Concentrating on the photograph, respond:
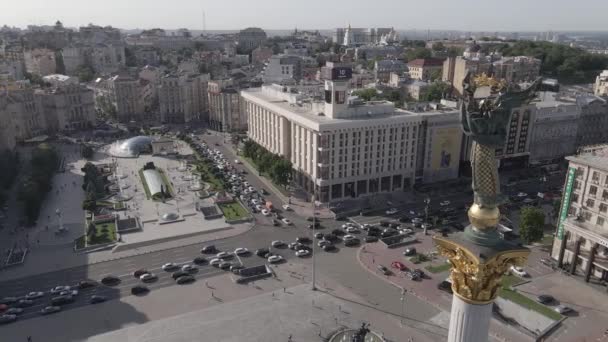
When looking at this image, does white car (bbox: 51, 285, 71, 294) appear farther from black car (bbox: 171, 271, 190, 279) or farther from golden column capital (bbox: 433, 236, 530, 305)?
golden column capital (bbox: 433, 236, 530, 305)

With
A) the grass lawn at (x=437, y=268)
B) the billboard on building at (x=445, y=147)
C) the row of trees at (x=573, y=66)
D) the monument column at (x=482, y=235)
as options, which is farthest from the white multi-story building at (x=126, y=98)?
the row of trees at (x=573, y=66)

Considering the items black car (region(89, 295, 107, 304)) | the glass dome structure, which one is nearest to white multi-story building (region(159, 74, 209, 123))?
the glass dome structure

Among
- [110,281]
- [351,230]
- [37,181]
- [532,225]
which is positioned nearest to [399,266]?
[351,230]

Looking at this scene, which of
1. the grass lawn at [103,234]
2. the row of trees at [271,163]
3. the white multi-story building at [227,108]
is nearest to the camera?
the grass lawn at [103,234]

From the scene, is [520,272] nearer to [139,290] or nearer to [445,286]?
[445,286]

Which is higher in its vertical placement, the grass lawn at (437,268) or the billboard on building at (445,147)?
the billboard on building at (445,147)

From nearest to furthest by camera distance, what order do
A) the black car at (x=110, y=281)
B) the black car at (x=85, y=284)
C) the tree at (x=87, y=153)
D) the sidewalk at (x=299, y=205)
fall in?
the black car at (x=85, y=284), the black car at (x=110, y=281), the sidewalk at (x=299, y=205), the tree at (x=87, y=153)

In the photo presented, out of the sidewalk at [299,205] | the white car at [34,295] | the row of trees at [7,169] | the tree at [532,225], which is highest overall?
the tree at [532,225]

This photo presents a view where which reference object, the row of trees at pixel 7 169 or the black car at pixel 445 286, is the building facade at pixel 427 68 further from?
the row of trees at pixel 7 169
